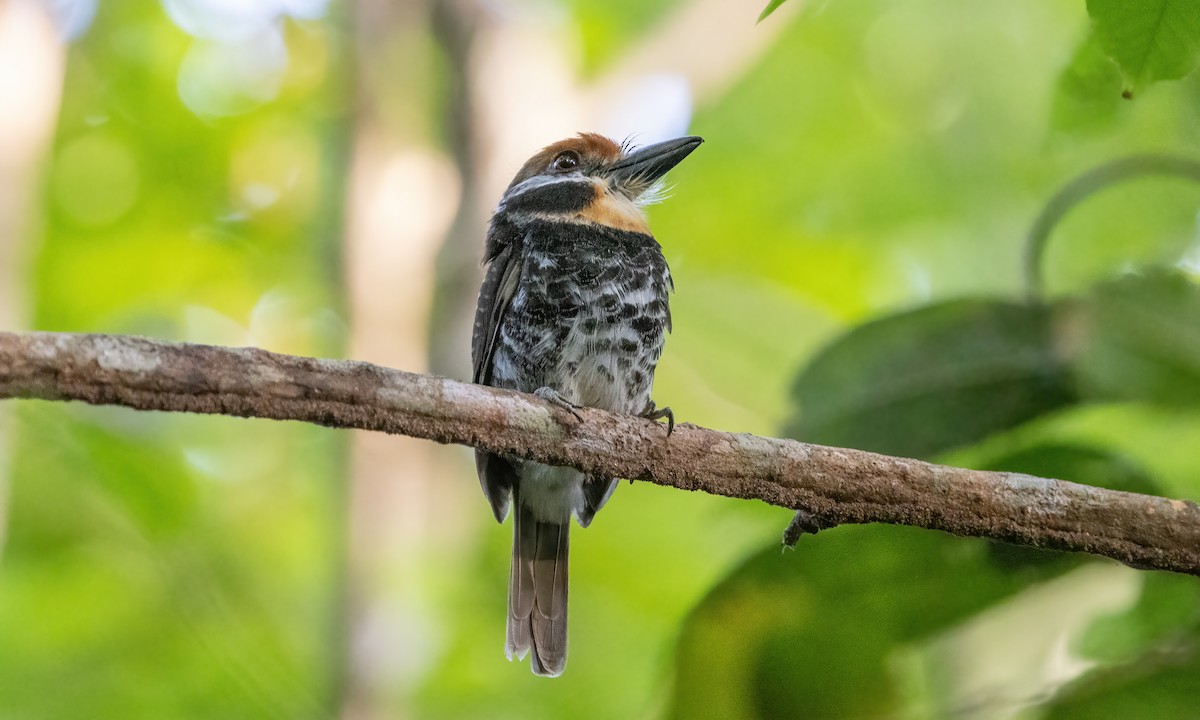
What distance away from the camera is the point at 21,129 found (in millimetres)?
3426

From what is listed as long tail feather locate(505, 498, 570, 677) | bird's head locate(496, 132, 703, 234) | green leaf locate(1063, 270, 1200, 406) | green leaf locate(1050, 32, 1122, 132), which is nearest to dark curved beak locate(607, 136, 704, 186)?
bird's head locate(496, 132, 703, 234)

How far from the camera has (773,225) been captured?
546 centimetres

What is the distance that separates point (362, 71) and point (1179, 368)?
11.1 ft

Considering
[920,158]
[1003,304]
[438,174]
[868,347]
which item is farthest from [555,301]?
[920,158]

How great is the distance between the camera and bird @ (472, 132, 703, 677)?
114 inches

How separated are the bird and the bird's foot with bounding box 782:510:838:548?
2.86 feet

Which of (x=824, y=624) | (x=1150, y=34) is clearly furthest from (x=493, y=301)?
(x=1150, y=34)

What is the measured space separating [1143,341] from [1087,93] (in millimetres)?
492

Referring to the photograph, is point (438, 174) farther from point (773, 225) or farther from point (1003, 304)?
point (1003, 304)

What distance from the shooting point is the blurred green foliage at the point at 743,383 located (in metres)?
2.09

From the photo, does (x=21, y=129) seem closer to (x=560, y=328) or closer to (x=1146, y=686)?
(x=560, y=328)

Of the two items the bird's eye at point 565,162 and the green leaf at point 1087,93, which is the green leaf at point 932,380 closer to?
the green leaf at point 1087,93

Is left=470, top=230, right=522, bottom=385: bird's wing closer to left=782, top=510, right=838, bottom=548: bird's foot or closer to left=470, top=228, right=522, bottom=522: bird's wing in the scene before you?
left=470, top=228, right=522, bottom=522: bird's wing

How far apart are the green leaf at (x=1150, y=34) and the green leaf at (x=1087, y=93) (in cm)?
39
